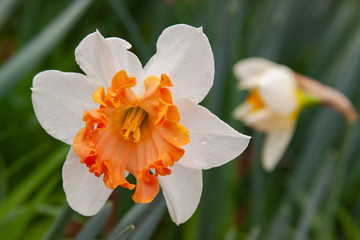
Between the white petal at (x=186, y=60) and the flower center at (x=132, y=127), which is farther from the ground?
the white petal at (x=186, y=60)

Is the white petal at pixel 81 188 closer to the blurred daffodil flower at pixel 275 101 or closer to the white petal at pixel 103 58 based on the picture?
the white petal at pixel 103 58

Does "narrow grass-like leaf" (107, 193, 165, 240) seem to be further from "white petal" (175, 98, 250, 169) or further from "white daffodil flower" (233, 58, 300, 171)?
"white daffodil flower" (233, 58, 300, 171)

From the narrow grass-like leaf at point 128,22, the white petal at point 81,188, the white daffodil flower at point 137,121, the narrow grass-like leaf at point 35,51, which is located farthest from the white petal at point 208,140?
the narrow grass-like leaf at point 128,22

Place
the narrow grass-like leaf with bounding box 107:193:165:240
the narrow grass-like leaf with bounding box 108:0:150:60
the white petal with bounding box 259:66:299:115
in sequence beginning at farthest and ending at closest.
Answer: the white petal with bounding box 259:66:299:115, the narrow grass-like leaf with bounding box 108:0:150:60, the narrow grass-like leaf with bounding box 107:193:165:240

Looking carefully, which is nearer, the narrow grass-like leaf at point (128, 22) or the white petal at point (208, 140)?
the white petal at point (208, 140)

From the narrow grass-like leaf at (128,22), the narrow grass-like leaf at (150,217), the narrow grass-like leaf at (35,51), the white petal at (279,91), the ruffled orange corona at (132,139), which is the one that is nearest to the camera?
the ruffled orange corona at (132,139)

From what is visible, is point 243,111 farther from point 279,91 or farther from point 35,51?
point 35,51

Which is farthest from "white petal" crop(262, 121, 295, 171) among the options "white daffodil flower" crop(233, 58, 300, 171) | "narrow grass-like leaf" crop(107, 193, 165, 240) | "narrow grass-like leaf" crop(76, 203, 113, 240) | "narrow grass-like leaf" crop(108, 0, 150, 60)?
"narrow grass-like leaf" crop(76, 203, 113, 240)

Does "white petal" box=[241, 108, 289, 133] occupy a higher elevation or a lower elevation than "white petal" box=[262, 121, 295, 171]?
higher

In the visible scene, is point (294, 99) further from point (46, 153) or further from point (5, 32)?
point (5, 32)
